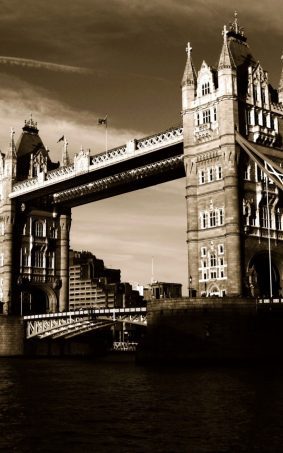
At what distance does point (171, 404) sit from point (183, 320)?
30748mm

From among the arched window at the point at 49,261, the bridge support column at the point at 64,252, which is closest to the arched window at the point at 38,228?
the arched window at the point at 49,261

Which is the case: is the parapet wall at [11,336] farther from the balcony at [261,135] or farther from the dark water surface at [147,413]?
the balcony at [261,135]

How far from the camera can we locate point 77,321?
96.9m

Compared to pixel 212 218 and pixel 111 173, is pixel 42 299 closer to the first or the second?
pixel 111 173

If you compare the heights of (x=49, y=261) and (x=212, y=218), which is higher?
(x=212, y=218)

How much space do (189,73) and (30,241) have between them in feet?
153

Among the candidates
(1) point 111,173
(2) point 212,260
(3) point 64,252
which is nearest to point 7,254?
(3) point 64,252

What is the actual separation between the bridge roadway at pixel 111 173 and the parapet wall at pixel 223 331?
76.7 feet

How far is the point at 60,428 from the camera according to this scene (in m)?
33.4

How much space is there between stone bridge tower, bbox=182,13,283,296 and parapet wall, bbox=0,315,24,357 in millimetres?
39587

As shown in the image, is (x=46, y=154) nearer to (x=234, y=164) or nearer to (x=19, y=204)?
(x=19, y=204)

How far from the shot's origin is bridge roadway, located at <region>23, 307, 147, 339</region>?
3354 inches

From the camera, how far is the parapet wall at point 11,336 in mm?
108375

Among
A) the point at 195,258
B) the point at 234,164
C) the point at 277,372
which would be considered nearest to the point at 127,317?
the point at 195,258
